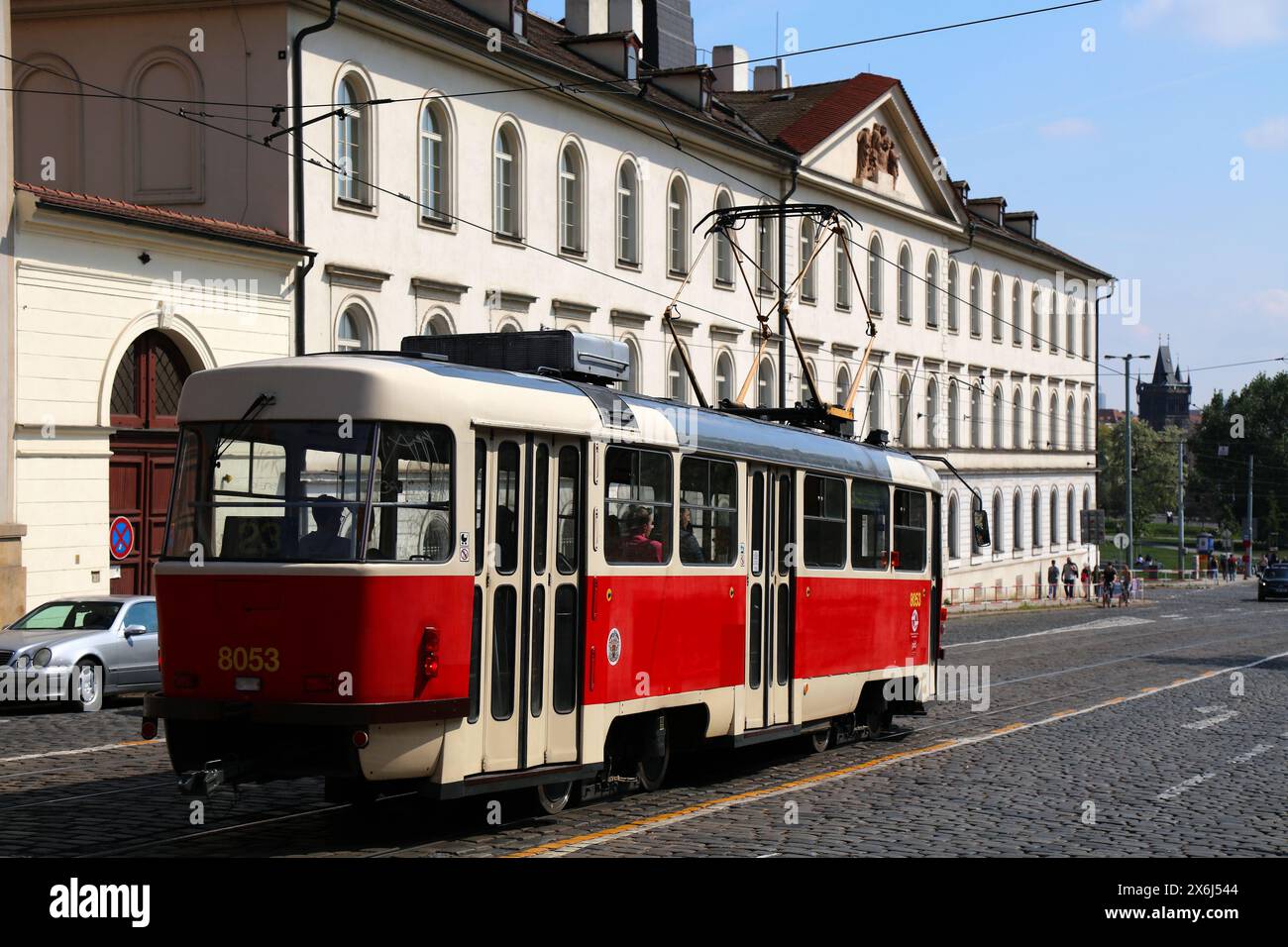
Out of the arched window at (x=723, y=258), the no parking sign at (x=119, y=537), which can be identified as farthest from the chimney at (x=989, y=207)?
the no parking sign at (x=119, y=537)

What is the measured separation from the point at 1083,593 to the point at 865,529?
5711cm

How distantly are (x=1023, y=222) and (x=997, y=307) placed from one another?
257 inches

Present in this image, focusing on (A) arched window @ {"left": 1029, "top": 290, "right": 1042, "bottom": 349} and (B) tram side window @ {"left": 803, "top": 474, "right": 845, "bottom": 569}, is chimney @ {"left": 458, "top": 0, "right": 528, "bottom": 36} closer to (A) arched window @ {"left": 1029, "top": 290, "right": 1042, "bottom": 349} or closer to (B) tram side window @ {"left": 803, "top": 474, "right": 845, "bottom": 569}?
(B) tram side window @ {"left": 803, "top": 474, "right": 845, "bottom": 569}

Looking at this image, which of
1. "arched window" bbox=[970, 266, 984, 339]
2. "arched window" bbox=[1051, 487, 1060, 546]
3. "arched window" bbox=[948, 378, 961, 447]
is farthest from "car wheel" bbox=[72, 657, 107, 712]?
"arched window" bbox=[1051, 487, 1060, 546]

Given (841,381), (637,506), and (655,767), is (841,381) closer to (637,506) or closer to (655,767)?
(655,767)

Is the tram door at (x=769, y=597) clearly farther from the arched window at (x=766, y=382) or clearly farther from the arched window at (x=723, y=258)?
the arched window at (x=766, y=382)

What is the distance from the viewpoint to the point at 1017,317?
2793 inches

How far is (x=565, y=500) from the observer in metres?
12.2

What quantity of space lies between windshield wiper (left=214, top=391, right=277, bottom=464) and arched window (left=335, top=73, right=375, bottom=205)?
2114cm

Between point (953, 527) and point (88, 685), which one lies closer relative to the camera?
point (88, 685)

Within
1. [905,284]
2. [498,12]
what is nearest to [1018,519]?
[905,284]

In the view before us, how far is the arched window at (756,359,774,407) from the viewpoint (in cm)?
4897
